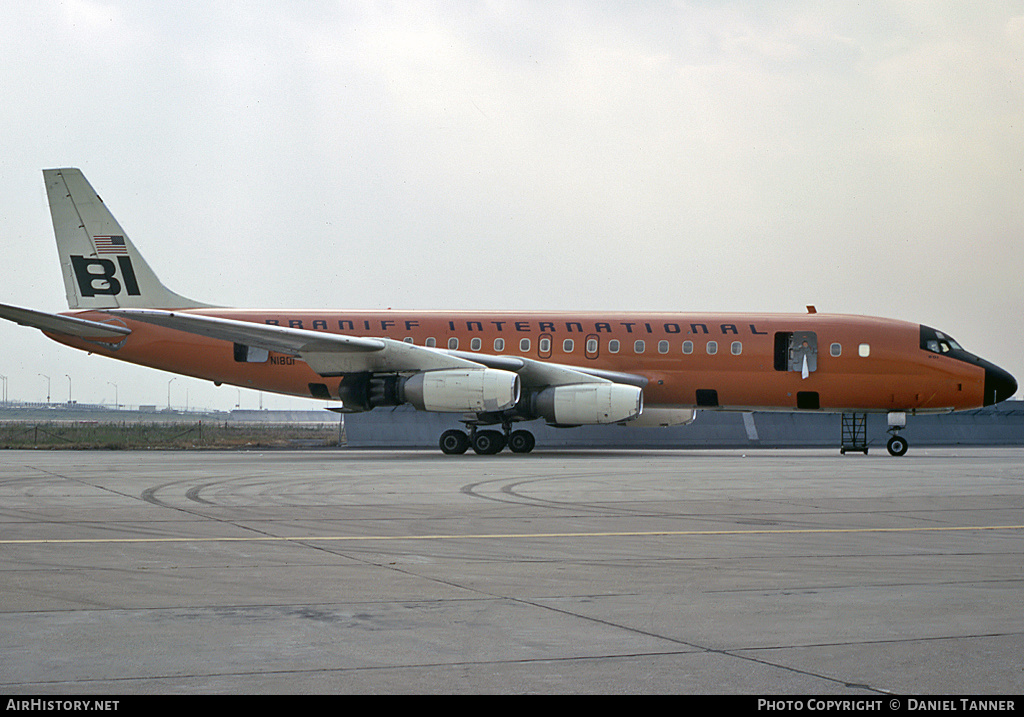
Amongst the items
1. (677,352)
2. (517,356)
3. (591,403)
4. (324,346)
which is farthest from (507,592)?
(517,356)

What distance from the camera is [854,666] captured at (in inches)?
195

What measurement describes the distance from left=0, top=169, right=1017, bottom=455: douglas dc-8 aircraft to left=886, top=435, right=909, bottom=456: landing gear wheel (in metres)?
0.05

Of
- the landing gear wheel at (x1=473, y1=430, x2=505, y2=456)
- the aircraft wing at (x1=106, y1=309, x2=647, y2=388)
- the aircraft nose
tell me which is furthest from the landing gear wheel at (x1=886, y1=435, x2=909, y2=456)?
the landing gear wheel at (x1=473, y1=430, x2=505, y2=456)

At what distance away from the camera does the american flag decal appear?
28922 millimetres

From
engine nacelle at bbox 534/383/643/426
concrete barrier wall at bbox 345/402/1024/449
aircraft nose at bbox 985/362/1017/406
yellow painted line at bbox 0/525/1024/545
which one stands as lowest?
A: concrete barrier wall at bbox 345/402/1024/449

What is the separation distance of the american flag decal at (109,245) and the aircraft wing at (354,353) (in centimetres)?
373

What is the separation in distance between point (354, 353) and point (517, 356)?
4.43 metres

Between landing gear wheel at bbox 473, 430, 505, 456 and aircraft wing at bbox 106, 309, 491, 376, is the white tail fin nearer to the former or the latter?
aircraft wing at bbox 106, 309, 491, 376

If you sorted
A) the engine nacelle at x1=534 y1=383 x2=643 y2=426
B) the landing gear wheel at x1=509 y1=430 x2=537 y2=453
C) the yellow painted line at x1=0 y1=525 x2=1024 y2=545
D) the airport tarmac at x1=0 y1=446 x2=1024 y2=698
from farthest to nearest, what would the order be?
the landing gear wheel at x1=509 y1=430 x2=537 y2=453 < the engine nacelle at x1=534 y1=383 x2=643 y2=426 < the yellow painted line at x1=0 y1=525 x2=1024 y2=545 < the airport tarmac at x1=0 y1=446 x2=1024 y2=698

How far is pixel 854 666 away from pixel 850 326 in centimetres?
2265

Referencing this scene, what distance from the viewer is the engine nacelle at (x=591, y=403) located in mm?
24047
